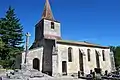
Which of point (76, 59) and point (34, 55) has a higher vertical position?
point (34, 55)

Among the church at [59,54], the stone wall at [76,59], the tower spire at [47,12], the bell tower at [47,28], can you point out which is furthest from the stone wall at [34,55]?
the tower spire at [47,12]

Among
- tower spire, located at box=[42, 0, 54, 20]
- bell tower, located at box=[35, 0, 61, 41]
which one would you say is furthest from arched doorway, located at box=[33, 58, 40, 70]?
tower spire, located at box=[42, 0, 54, 20]

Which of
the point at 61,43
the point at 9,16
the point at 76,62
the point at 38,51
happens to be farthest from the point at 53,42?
the point at 9,16

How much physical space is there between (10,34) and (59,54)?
1315cm

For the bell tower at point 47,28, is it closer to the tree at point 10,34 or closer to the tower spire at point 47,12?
the tower spire at point 47,12

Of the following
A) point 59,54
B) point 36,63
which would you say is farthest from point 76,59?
point 36,63

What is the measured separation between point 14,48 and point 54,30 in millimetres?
10171

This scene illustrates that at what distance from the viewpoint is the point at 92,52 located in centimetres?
3328

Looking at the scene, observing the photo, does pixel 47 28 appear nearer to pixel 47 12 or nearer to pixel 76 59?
pixel 47 12

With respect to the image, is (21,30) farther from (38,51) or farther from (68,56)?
(68,56)

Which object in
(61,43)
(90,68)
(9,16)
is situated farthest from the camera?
(9,16)

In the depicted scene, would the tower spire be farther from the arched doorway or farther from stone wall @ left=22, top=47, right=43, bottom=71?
the arched doorway

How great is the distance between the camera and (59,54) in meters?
29.1

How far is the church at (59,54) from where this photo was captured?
91.1 ft
